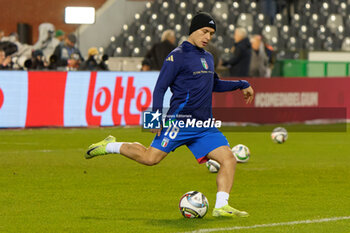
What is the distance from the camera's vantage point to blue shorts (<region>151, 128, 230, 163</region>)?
8.52 m

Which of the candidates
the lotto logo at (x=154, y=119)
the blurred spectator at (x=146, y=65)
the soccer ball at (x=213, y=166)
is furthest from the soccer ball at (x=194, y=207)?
the blurred spectator at (x=146, y=65)

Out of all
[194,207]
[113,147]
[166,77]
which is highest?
[166,77]

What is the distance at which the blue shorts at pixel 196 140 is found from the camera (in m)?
8.52

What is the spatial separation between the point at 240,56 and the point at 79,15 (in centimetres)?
458

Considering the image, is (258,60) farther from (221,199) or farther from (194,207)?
(194,207)

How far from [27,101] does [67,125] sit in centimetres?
122

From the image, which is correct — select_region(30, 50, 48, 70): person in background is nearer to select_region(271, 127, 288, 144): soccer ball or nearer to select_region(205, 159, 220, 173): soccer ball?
select_region(271, 127, 288, 144): soccer ball

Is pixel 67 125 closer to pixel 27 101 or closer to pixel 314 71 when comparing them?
pixel 27 101

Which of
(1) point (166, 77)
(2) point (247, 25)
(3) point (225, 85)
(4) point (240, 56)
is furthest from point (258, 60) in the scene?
(1) point (166, 77)

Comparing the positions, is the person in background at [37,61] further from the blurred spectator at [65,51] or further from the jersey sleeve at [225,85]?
the jersey sleeve at [225,85]

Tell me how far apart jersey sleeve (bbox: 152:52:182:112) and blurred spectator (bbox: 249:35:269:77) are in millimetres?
15600

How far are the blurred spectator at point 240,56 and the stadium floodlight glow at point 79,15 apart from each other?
3946 millimetres

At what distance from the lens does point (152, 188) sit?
35.8 ft

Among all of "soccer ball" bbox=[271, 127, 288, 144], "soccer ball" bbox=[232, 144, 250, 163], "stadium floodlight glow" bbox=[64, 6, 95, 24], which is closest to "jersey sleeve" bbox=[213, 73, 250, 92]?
"soccer ball" bbox=[232, 144, 250, 163]
